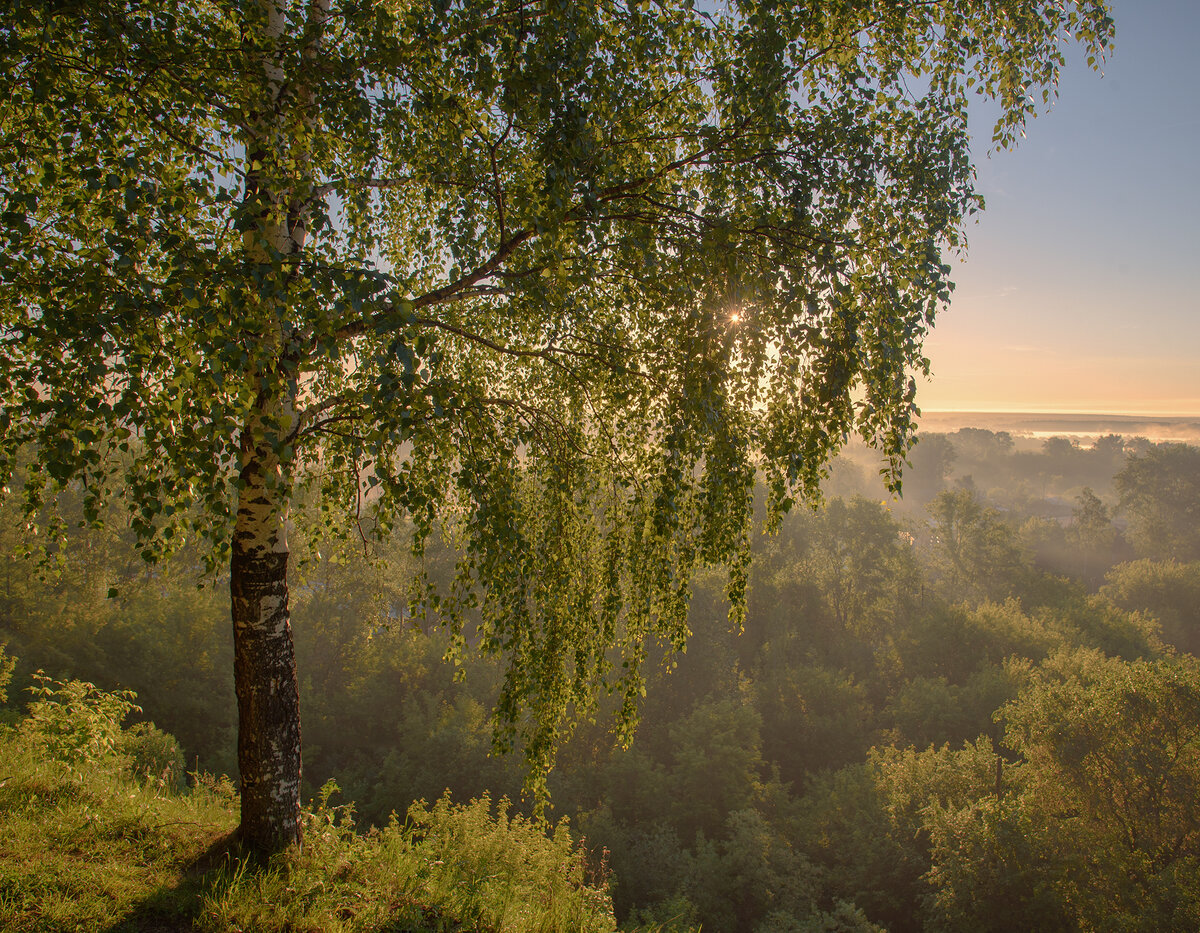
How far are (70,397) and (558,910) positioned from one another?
620 centimetres

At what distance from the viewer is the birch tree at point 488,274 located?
2.46 metres

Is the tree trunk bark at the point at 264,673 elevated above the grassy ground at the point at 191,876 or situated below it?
above

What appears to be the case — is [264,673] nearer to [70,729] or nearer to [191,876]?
[191,876]

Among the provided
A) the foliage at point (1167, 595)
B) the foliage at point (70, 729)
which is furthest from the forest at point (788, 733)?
the foliage at point (1167, 595)

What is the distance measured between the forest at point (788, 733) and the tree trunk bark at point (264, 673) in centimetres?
104

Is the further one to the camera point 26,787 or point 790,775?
point 790,775

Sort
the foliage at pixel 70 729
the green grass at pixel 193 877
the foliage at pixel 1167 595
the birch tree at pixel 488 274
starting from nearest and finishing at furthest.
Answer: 1. the birch tree at pixel 488 274
2. the green grass at pixel 193 877
3. the foliage at pixel 70 729
4. the foliage at pixel 1167 595

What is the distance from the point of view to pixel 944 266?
3.64 meters

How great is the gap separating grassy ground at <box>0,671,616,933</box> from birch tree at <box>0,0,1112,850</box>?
49 centimetres

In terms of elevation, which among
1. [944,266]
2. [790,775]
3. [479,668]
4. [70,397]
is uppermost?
[944,266]

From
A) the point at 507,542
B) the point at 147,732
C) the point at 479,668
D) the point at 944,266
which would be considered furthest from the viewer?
the point at 479,668

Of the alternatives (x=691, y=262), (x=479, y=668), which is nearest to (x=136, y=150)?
(x=691, y=262)

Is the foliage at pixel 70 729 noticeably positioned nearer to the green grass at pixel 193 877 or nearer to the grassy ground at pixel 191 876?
the grassy ground at pixel 191 876

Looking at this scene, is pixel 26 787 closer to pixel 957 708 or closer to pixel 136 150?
pixel 136 150
